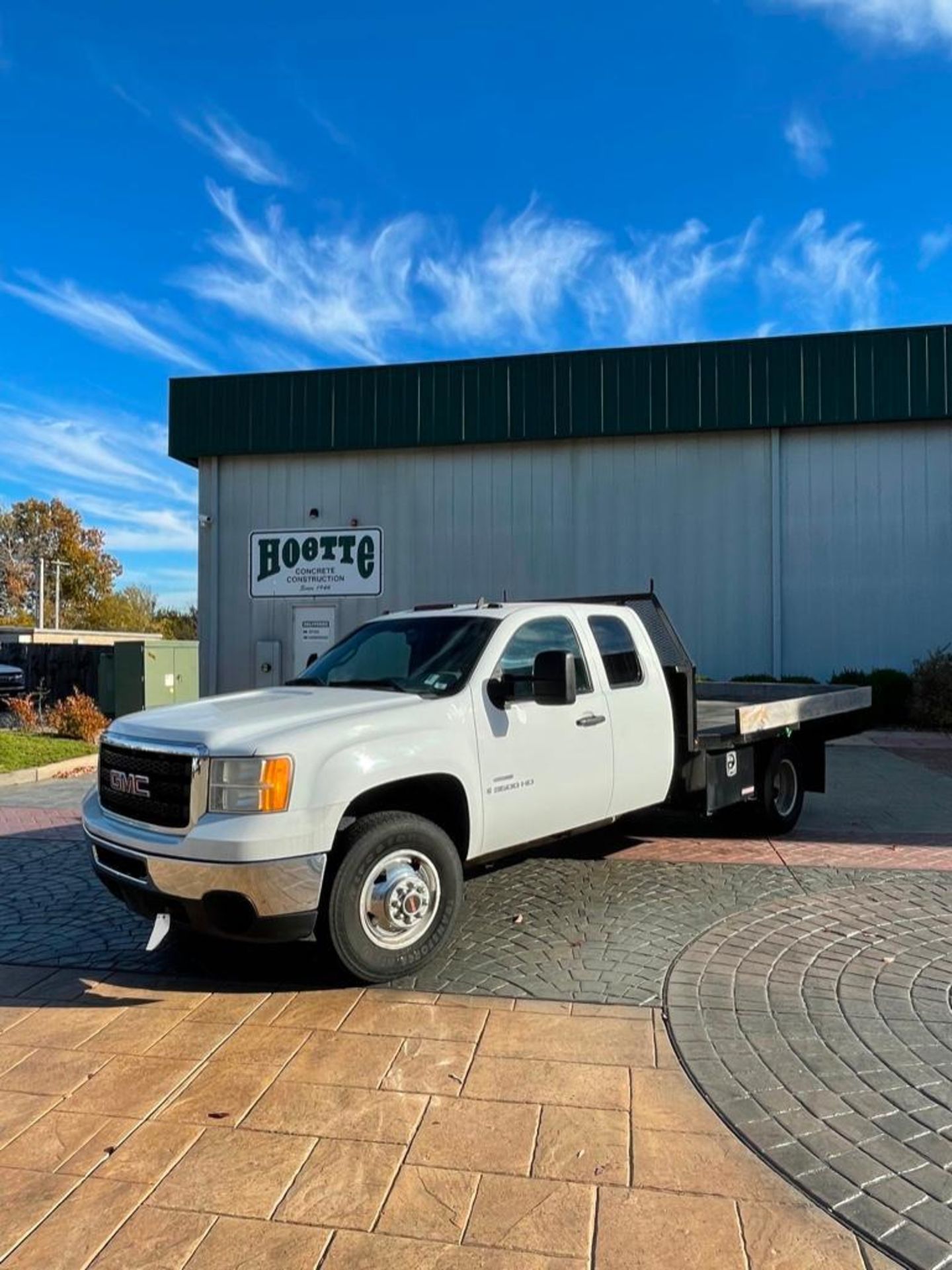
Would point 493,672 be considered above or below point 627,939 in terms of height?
above

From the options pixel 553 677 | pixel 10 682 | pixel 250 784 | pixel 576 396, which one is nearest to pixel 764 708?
pixel 553 677

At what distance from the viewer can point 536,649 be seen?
5.41 m

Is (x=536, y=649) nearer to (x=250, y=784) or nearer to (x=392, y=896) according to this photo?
(x=392, y=896)

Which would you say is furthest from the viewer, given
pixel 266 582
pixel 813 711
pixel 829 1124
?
pixel 266 582

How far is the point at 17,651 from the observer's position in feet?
67.5

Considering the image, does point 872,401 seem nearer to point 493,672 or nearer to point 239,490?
point 239,490

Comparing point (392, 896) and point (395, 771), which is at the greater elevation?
point (395, 771)

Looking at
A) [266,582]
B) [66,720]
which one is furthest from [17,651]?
[66,720]

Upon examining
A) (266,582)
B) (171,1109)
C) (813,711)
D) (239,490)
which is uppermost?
(239,490)

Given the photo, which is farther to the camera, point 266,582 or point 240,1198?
point 266,582

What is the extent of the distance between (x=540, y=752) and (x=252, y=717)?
1.65 m

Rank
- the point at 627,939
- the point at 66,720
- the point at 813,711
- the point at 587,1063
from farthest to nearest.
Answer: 1. the point at 66,720
2. the point at 813,711
3. the point at 627,939
4. the point at 587,1063

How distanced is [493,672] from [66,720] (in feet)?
36.3

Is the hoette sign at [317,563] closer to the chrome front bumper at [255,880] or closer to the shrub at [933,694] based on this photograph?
the shrub at [933,694]
